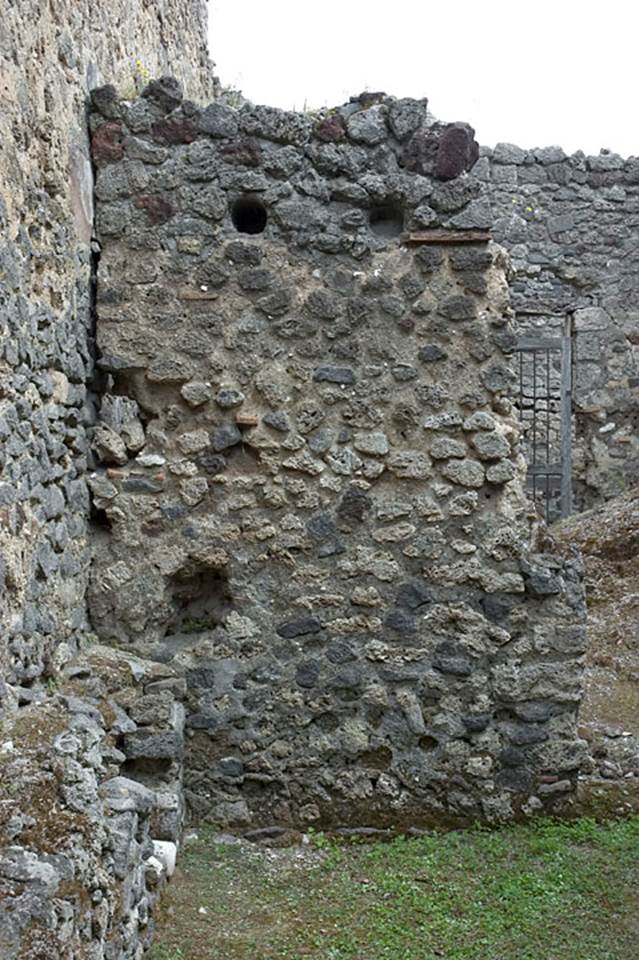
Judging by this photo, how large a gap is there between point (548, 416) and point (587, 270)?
4.67 feet

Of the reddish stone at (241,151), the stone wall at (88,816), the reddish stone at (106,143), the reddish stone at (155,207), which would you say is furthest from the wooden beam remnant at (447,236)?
the stone wall at (88,816)

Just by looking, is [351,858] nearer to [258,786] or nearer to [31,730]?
[258,786]

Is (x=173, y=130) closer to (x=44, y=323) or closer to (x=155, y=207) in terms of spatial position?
(x=155, y=207)

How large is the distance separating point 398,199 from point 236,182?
0.75 meters

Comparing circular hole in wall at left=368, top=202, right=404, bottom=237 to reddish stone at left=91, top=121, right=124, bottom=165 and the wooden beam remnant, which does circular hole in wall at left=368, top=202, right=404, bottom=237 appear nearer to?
the wooden beam remnant

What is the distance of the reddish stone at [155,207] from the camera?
4312mm

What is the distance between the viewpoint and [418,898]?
3.60 meters

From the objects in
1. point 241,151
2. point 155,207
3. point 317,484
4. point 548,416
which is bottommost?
point 317,484

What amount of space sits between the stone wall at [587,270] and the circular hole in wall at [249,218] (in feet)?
16.4

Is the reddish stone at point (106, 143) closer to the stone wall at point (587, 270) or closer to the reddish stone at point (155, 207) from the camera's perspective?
the reddish stone at point (155, 207)

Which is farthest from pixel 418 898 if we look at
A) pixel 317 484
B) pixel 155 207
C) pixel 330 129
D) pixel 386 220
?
pixel 330 129

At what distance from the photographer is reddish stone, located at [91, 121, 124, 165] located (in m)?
4.29

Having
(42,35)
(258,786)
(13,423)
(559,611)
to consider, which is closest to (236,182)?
(42,35)

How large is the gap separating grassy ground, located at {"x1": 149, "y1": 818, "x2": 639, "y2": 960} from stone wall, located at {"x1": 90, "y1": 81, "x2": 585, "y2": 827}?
237 mm
